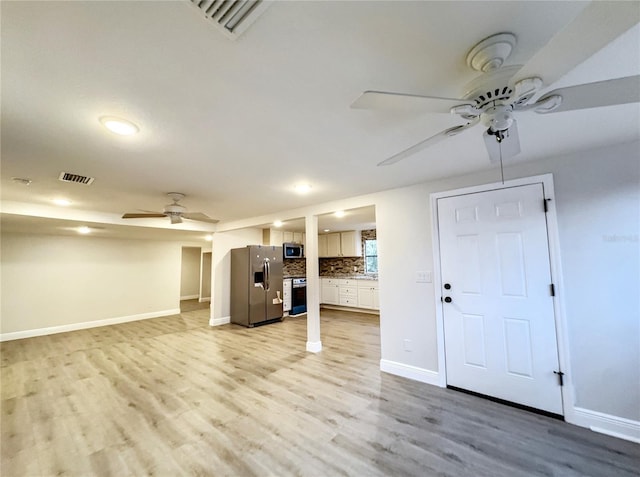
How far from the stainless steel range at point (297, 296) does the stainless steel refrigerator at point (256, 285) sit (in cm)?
63

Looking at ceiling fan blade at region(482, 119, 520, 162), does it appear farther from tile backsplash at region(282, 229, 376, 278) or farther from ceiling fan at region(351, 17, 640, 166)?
tile backsplash at region(282, 229, 376, 278)

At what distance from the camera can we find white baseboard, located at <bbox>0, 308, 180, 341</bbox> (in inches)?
200

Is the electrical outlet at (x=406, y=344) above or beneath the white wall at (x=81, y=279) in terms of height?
beneath

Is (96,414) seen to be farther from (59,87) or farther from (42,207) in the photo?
(42,207)

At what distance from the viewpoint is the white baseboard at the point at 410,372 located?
2.89 meters

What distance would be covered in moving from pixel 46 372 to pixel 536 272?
5983mm

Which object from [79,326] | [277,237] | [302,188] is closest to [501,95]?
[302,188]

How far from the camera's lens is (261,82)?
132cm

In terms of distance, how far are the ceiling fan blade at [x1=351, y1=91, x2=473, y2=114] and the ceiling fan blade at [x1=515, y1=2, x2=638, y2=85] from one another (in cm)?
26

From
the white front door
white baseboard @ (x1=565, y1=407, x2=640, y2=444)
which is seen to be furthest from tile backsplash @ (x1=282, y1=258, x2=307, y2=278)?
white baseboard @ (x1=565, y1=407, x2=640, y2=444)

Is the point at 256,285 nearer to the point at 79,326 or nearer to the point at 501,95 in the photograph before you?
the point at 79,326

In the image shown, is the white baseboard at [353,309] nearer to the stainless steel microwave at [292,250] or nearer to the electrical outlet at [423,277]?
the stainless steel microwave at [292,250]

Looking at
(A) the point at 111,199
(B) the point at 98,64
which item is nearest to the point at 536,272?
(B) the point at 98,64

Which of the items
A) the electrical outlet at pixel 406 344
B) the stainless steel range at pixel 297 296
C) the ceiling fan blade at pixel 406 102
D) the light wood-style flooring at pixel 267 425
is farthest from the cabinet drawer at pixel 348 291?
the ceiling fan blade at pixel 406 102
